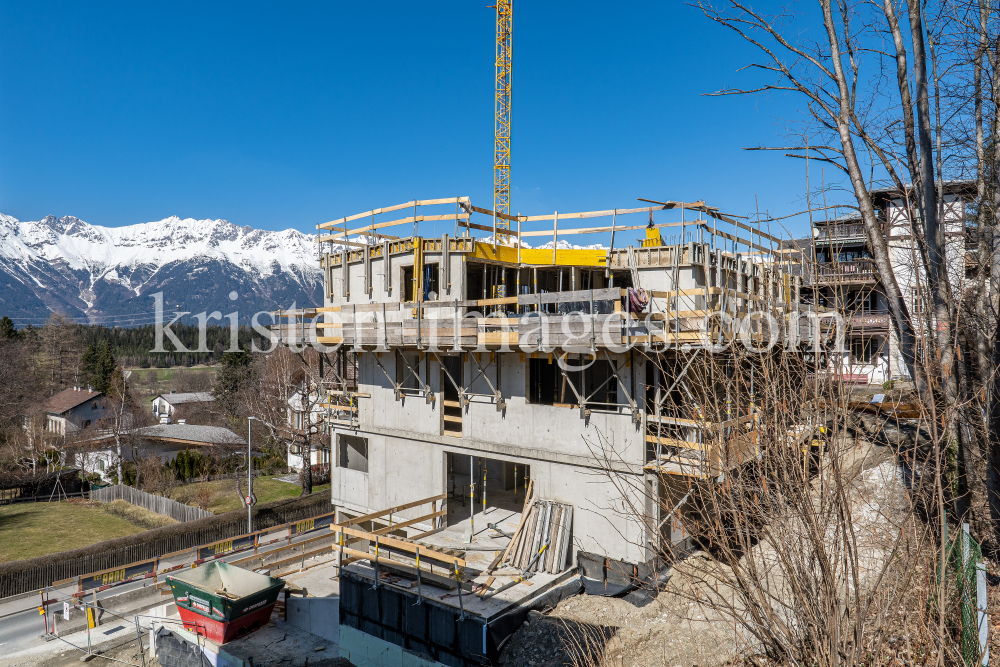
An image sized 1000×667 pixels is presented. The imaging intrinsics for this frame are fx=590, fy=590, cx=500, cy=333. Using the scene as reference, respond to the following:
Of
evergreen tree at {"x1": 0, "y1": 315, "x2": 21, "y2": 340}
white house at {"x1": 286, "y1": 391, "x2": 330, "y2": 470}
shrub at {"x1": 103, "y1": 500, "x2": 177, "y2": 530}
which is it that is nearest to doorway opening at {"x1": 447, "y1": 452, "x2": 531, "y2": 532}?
Answer: white house at {"x1": 286, "y1": 391, "x2": 330, "y2": 470}

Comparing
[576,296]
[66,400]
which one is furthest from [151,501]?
[576,296]

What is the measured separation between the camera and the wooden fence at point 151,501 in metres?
37.9

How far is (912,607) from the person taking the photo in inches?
240

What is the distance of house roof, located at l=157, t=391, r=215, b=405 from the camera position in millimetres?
73750

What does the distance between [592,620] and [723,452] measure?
29.6 feet

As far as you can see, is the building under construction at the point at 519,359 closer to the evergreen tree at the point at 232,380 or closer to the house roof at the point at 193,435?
the house roof at the point at 193,435

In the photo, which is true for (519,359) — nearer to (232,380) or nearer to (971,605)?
(971,605)

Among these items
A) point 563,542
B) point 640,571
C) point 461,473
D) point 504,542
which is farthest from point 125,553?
point 640,571

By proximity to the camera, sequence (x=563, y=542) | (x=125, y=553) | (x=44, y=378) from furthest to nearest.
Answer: (x=44, y=378)
(x=125, y=553)
(x=563, y=542)

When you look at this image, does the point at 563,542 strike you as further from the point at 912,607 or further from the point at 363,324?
the point at 912,607

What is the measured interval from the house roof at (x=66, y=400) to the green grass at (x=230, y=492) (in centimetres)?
2429

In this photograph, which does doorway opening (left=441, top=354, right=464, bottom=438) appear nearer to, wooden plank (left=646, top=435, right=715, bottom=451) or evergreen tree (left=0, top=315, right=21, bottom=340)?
→ wooden plank (left=646, top=435, right=715, bottom=451)

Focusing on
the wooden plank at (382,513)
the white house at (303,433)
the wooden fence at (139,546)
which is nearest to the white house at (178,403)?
the white house at (303,433)

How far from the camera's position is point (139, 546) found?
31.3 meters
